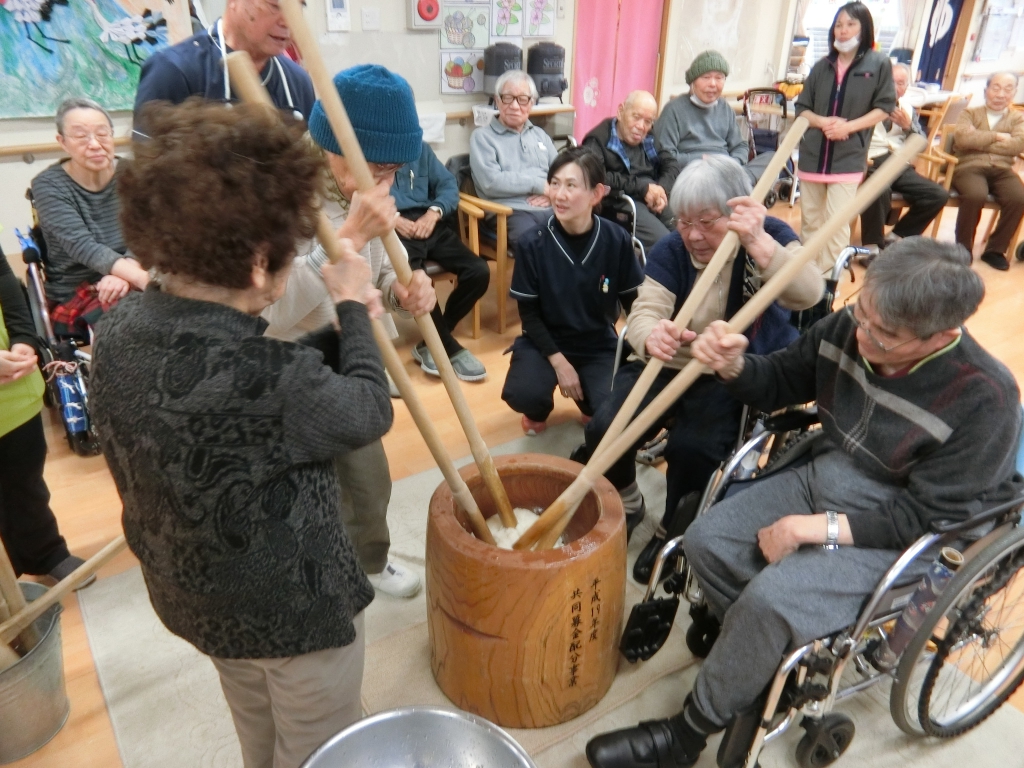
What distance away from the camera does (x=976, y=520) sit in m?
1.21

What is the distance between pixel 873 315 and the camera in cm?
123

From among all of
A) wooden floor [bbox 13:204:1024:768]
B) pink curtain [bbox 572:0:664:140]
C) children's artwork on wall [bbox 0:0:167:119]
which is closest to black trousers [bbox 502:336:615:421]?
wooden floor [bbox 13:204:1024:768]

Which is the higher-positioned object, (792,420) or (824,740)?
(792,420)

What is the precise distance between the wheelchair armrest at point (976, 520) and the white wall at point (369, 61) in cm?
296

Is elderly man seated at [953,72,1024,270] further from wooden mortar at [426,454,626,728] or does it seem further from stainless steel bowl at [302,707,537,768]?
stainless steel bowl at [302,707,537,768]

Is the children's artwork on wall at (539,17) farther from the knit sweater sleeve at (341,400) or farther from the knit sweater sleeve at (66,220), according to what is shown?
the knit sweater sleeve at (341,400)

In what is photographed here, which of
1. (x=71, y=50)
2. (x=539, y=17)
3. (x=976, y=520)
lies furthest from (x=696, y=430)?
(x=539, y=17)

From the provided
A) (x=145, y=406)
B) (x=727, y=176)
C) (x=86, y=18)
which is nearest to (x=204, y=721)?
(x=145, y=406)

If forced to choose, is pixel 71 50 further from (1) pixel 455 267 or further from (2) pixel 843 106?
(2) pixel 843 106

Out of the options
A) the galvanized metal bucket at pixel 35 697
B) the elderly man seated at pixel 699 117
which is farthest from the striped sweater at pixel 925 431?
the elderly man seated at pixel 699 117

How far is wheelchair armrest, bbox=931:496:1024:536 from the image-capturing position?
1.20 metres

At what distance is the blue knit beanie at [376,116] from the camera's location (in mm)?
1396

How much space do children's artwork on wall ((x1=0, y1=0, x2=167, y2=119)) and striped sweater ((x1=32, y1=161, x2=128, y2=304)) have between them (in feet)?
2.50

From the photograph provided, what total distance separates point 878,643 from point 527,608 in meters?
0.66
